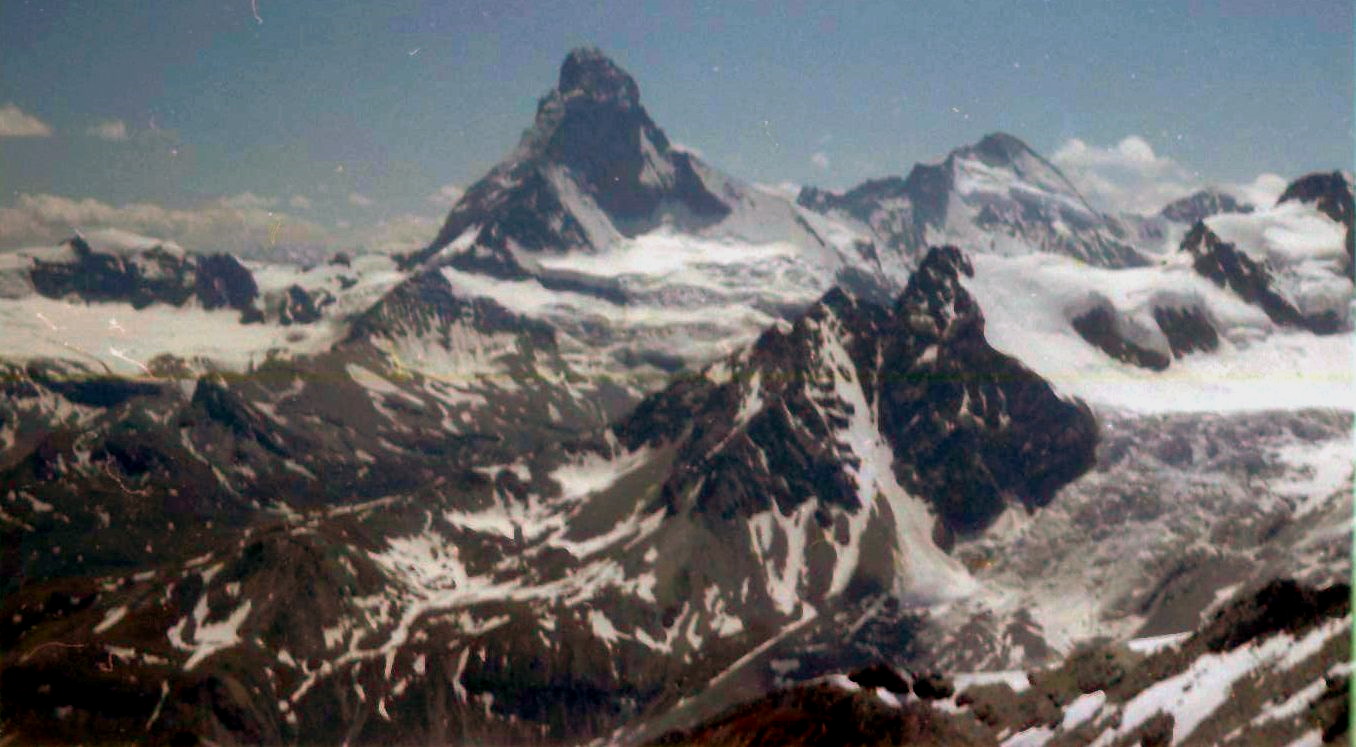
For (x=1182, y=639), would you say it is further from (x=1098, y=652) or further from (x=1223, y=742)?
(x=1223, y=742)

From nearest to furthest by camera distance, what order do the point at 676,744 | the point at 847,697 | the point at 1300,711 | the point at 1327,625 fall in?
1. the point at 1300,711
2. the point at 1327,625
3. the point at 847,697
4. the point at 676,744

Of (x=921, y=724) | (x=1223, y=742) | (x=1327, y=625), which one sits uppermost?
(x=1327, y=625)

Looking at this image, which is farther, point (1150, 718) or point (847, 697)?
point (847, 697)

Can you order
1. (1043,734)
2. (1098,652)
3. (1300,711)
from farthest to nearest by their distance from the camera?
(1098,652), (1043,734), (1300,711)

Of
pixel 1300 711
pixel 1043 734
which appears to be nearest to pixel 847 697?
pixel 1043 734

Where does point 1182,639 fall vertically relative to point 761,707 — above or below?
above

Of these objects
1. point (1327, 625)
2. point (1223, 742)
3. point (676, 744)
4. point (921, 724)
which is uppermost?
point (1327, 625)

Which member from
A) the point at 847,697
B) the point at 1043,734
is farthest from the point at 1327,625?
the point at 847,697

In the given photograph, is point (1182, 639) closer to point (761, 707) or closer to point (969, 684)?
point (969, 684)

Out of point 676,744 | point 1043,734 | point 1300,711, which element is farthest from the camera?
point 676,744
